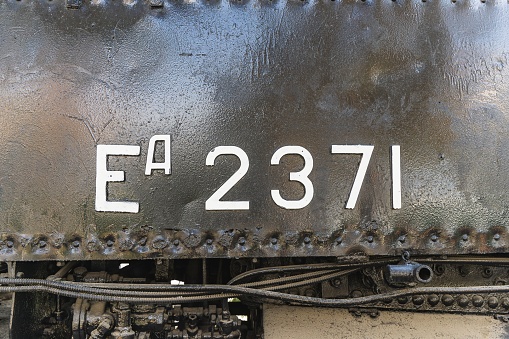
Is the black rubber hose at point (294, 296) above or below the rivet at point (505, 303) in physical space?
above

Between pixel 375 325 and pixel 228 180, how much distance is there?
3.46 ft

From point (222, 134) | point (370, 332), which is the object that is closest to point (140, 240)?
point (222, 134)

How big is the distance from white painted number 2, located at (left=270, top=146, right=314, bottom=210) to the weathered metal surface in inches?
0.8

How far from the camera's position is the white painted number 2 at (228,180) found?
1984 millimetres

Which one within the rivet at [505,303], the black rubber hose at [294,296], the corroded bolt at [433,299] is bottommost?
the rivet at [505,303]

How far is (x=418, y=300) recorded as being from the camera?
2285mm

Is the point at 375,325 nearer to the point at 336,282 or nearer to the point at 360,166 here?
the point at 336,282

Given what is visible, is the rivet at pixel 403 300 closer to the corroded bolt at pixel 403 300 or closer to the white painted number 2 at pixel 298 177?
the corroded bolt at pixel 403 300

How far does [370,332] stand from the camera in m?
2.30

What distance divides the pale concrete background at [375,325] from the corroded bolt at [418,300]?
78 millimetres

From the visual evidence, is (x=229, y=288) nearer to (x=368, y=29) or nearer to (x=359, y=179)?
(x=359, y=179)

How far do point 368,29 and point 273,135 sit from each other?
623 mm

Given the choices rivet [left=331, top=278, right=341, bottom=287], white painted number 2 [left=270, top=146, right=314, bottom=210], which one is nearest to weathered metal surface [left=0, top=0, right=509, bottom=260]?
white painted number 2 [left=270, top=146, right=314, bottom=210]

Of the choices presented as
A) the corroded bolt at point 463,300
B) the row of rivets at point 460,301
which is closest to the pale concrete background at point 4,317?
the row of rivets at point 460,301
